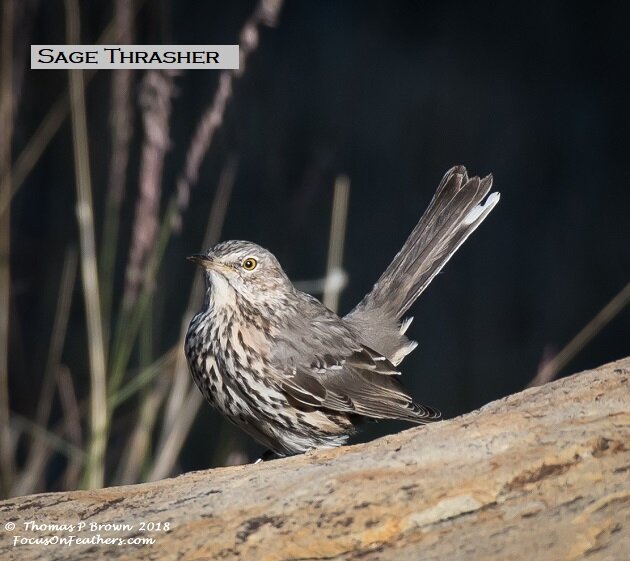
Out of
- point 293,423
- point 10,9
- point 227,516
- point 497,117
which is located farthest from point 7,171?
point 497,117

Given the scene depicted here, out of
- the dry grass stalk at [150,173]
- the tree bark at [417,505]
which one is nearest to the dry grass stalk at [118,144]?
the dry grass stalk at [150,173]

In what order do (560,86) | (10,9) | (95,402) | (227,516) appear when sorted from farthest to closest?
1. (560,86)
2. (10,9)
3. (95,402)
4. (227,516)

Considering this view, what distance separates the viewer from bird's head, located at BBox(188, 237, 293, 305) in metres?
5.08

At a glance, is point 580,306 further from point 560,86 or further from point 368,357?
point 368,357

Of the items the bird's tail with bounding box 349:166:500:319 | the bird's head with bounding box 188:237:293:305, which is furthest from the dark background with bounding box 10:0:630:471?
the bird's head with bounding box 188:237:293:305

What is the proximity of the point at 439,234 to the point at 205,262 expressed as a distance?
1.25 meters

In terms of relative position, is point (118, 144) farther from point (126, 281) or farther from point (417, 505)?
point (417, 505)

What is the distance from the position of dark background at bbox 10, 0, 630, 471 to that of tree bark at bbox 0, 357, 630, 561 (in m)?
3.75

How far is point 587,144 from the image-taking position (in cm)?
732

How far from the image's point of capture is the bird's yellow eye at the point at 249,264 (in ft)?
16.9

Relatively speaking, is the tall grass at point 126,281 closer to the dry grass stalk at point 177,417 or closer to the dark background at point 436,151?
the dry grass stalk at point 177,417

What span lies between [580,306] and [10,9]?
4.01 m

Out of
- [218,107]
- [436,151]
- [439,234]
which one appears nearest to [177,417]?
[218,107]

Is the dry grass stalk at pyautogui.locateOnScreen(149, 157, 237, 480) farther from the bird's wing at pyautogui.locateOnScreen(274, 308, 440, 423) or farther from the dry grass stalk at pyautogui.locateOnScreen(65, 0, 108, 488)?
the bird's wing at pyautogui.locateOnScreen(274, 308, 440, 423)
